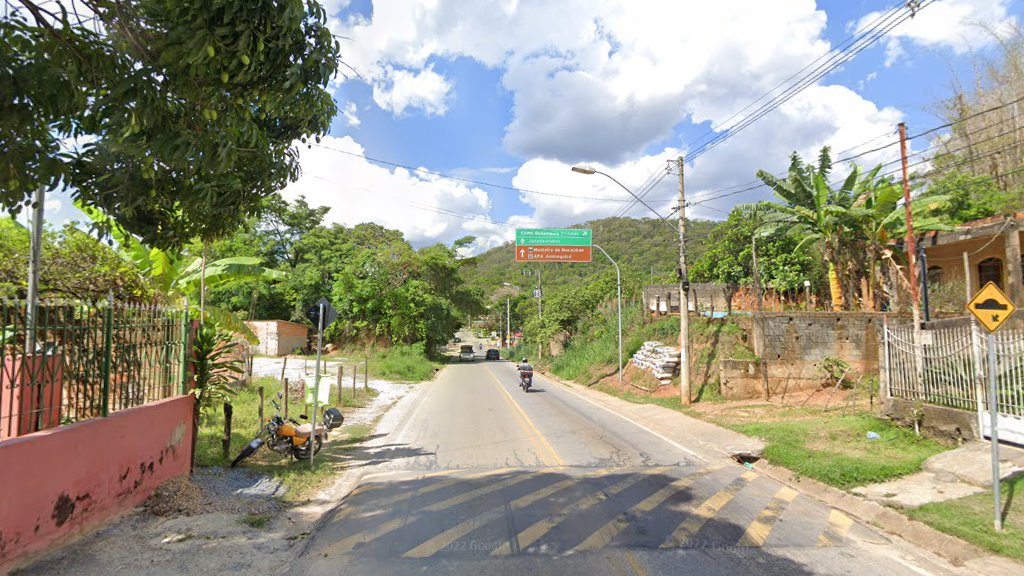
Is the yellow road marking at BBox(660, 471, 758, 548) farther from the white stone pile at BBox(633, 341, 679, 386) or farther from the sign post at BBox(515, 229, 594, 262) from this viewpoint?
the sign post at BBox(515, 229, 594, 262)

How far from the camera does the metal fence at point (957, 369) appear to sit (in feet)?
28.3

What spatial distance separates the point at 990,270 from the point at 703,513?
21.2 metres

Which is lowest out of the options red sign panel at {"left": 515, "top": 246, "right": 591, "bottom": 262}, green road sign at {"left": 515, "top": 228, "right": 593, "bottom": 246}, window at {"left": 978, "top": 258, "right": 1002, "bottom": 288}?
window at {"left": 978, "top": 258, "right": 1002, "bottom": 288}

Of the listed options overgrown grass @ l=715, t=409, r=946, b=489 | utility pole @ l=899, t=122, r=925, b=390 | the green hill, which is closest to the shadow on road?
overgrown grass @ l=715, t=409, r=946, b=489

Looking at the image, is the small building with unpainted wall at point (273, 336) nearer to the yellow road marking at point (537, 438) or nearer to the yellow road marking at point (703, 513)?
the yellow road marking at point (537, 438)

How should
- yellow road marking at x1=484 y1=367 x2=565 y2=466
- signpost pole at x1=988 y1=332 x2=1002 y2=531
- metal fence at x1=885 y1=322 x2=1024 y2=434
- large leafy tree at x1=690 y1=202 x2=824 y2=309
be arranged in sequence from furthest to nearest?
large leafy tree at x1=690 y1=202 x2=824 y2=309 < yellow road marking at x1=484 y1=367 x2=565 y2=466 < metal fence at x1=885 y1=322 x2=1024 y2=434 < signpost pole at x1=988 y1=332 x2=1002 y2=531

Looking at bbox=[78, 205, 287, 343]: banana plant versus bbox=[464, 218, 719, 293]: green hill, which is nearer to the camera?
bbox=[78, 205, 287, 343]: banana plant

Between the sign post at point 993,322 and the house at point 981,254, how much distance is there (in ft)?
40.9

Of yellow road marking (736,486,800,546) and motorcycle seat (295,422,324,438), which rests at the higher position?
motorcycle seat (295,422,324,438)

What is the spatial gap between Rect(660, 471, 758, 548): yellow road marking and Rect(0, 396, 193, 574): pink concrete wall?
5735mm

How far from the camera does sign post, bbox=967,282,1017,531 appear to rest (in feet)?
20.6


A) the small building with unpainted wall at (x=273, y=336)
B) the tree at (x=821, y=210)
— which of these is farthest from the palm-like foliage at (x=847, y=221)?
the small building with unpainted wall at (x=273, y=336)

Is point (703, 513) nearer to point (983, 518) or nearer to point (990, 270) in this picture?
point (983, 518)

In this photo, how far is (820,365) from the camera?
57.7 feet
